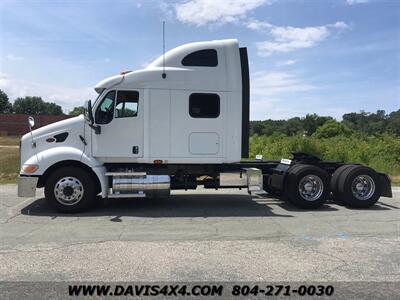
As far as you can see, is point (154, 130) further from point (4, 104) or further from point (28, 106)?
point (28, 106)

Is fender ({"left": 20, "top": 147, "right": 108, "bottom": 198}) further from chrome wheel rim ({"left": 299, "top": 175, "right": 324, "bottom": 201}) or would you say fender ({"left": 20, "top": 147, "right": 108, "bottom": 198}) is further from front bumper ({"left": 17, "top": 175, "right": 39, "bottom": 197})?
chrome wheel rim ({"left": 299, "top": 175, "right": 324, "bottom": 201})

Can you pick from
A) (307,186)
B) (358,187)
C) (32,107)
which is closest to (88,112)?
(307,186)

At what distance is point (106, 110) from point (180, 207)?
8.95 feet

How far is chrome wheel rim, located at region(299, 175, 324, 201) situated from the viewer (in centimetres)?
994

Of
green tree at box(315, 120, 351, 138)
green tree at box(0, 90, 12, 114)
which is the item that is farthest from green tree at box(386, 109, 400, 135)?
green tree at box(0, 90, 12, 114)

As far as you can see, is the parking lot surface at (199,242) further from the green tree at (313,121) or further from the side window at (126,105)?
the green tree at (313,121)

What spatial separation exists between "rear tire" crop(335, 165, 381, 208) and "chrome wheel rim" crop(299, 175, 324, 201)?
537 mm

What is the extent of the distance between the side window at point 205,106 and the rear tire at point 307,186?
90.5 inches

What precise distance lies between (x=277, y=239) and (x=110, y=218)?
343 cm

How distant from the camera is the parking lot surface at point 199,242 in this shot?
5.27 metres

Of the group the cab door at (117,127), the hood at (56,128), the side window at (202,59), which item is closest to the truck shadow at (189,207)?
the cab door at (117,127)

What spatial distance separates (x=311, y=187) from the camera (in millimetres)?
10039

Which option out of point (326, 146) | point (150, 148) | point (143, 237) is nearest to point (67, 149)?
point (150, 148)

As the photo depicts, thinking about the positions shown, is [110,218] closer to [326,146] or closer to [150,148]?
[150,148]
